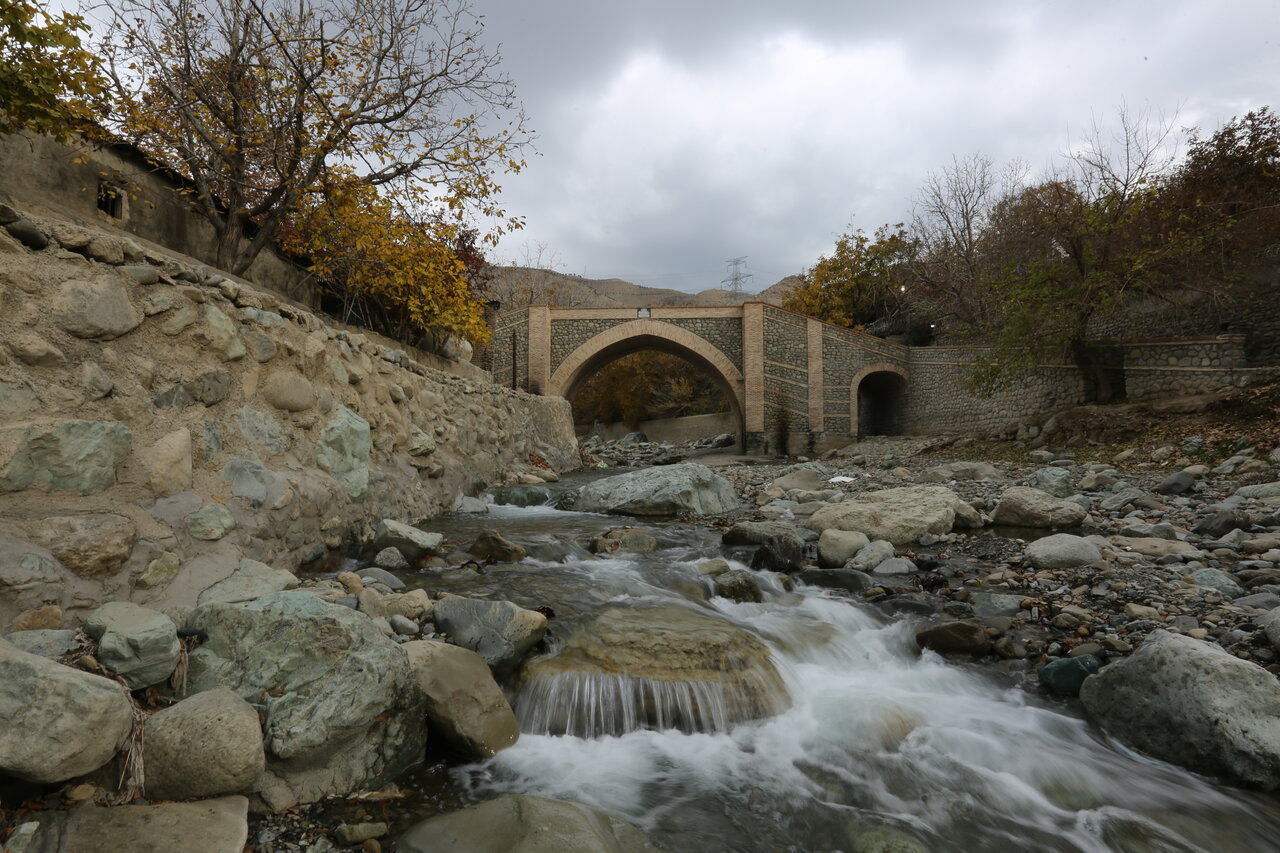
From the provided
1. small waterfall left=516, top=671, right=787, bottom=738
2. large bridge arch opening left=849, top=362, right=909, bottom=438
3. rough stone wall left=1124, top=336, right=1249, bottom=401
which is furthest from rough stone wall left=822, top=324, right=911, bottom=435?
small waterfall left=516, top=671, right=787, bottom=738

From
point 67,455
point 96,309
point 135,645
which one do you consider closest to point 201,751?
point 135,645

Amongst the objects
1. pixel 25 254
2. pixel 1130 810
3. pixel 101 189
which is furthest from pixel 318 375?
pixel 1130 810

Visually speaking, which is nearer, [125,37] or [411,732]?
[411,732]

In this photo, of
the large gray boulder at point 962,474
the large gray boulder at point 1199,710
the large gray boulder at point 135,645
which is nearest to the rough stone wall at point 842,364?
the large gray boulder at point 962,474

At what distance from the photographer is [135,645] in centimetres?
179

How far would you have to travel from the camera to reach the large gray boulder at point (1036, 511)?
551cm

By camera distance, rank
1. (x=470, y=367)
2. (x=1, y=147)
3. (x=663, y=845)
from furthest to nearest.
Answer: (x=470, y=367), (x=1, y=147), (x=663, y=845)

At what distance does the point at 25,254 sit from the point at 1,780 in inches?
83.9

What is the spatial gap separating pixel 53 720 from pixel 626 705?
1.86 m

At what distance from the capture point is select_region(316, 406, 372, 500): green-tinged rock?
13.5ft

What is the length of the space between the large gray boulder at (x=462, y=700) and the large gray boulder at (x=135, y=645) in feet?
2.46

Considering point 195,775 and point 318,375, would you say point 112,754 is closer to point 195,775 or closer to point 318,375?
point 195,775

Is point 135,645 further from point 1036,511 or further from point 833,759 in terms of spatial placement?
point 1036,511

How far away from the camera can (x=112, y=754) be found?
146 centimetres
